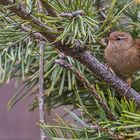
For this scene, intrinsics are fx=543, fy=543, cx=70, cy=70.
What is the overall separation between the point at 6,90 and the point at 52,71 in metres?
2.03

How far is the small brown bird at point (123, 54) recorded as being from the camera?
1.25 metres

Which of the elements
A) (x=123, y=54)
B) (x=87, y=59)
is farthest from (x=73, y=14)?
(x=123, y=54)

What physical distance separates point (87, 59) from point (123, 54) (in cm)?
58

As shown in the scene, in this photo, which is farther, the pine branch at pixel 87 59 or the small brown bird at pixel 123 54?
the small brown bird at pixel 123 54

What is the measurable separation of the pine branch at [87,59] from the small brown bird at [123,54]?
0.20 m

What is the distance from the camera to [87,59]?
0.93 meters

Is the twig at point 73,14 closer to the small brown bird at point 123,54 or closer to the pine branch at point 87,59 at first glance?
the pine branch at point 87,59

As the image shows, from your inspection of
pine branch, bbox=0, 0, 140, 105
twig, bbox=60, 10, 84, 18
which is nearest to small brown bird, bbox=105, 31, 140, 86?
pine branch, bbox=0, 0, 140, 105

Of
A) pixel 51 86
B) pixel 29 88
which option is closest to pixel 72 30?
pixel 51 86

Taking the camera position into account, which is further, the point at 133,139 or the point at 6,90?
the point at 6,90

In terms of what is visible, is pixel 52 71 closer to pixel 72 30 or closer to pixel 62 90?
pixel 62 90

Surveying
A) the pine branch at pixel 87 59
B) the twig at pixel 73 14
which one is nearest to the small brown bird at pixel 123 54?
the pine branch at pixel 87 59

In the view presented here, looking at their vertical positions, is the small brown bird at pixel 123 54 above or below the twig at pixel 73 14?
below

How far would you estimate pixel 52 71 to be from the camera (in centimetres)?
118
